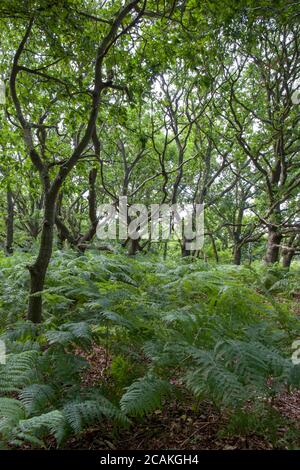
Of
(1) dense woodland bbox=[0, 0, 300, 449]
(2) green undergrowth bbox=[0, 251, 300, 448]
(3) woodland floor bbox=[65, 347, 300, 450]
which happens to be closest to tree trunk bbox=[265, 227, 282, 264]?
(1) dense woodland bbox=[0, 0, 300, 449]

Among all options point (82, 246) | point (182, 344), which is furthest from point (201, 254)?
point (182, 344)

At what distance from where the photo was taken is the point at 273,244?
389 inches

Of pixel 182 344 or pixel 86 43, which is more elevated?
pixel 86 43

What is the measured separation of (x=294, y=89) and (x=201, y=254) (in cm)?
686

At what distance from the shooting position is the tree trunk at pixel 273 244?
9727mm

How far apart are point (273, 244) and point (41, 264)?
25.1 ft

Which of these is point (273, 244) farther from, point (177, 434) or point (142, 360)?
point (177, 434)

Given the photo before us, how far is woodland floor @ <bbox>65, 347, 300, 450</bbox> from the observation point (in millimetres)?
2629

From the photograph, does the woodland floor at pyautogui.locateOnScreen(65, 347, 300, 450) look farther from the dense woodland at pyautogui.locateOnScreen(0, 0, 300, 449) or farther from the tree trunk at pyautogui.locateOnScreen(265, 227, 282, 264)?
the tree trunk at pyautogui.locateOnScreen(265, 227, 282, 264)

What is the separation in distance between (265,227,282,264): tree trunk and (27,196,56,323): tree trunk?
24.1 feet

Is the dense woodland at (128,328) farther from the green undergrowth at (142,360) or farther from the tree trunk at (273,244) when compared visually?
the tree trunk at (273,244)

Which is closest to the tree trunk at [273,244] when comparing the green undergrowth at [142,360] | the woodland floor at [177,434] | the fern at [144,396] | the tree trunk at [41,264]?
the green undergrowth at [142,360]

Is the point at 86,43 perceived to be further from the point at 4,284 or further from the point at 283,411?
the point at 283,411

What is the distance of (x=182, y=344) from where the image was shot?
2.97 metres
